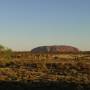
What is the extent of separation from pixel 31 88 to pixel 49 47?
175 m

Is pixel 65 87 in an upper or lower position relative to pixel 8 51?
lower

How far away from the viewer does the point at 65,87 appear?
72.7 ft

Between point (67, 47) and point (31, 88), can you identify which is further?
point (67, 47)

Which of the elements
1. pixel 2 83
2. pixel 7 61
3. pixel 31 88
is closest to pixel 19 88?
pixel 31 88

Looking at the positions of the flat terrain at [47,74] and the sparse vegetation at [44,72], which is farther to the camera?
the sparse vegetation at [44,72]

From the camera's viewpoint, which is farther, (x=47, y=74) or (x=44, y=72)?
(x=44, y=72)

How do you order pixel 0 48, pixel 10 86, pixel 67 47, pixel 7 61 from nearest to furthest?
pixel 10 86, pixel 0 48, pixel 7 61, pixel 67 47

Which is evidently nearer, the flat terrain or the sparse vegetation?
the flat terrain

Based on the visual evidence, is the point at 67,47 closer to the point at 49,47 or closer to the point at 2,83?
the point at 49,47

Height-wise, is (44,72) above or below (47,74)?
above

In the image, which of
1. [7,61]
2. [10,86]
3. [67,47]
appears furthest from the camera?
[67,47]

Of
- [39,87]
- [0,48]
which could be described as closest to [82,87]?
[39,87]

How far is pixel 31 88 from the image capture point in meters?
22.8

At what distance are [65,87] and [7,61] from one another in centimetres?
3129
